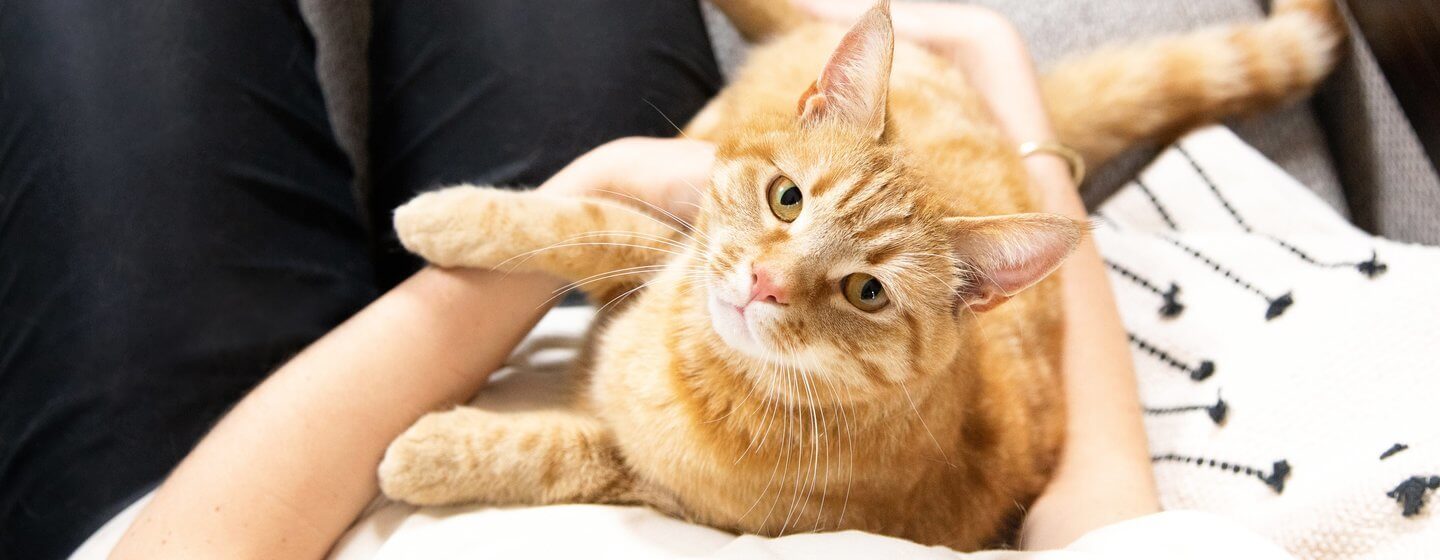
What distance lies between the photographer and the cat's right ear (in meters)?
0.96

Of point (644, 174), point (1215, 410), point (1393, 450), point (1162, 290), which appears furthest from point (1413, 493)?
point (644, 174)

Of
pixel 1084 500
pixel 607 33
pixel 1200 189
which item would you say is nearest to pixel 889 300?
pixel 1084 500

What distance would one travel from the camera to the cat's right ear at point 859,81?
37.6 inches

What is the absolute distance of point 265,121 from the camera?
140cm

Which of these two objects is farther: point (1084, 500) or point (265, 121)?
point (265, 121)

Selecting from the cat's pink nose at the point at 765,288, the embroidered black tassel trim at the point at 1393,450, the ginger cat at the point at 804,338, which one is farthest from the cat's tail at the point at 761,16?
the embroidered black tassel trim at the point at 1393,450

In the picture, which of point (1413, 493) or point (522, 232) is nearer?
point (1413, 493)

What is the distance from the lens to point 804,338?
1.00 meters

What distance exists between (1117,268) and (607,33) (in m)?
1.10

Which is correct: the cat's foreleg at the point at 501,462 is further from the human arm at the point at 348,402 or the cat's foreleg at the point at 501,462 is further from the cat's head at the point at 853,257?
the cat's head at the point at 853,257

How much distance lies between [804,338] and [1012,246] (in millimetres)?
268

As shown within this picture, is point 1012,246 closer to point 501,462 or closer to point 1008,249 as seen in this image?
point 1008,249

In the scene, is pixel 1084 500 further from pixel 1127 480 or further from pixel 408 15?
pixel 408 15

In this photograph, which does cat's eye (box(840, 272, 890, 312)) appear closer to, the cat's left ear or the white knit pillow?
the cat's left ear
